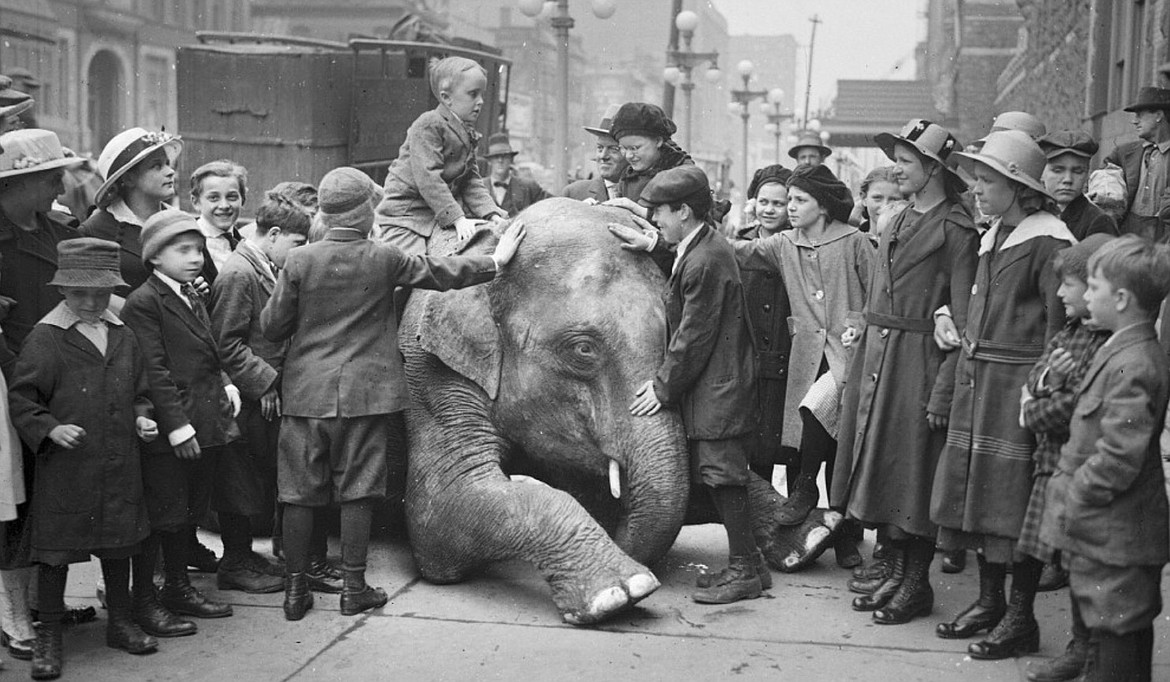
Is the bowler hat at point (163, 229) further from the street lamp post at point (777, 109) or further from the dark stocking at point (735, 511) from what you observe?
the street lamp post at point (777, 109)

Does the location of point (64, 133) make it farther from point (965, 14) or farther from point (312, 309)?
point (312, 309)

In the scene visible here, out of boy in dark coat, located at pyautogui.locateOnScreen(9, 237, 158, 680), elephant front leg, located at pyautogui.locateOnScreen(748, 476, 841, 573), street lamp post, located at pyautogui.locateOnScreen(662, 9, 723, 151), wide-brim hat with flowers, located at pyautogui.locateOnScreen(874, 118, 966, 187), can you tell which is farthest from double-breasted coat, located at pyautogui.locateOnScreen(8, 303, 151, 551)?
street lamp post, located at pyautogui.locateOnScreen(662, 9, 723, 151)

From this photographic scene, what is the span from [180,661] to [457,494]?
58.9 inches

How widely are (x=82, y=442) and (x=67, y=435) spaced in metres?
0.09

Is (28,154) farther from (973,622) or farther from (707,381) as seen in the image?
(973,622)

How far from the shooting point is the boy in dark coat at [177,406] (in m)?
5.52

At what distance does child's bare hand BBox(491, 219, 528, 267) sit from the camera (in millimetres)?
6441

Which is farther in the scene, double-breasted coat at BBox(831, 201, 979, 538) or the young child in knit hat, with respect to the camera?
the young child in knit hat

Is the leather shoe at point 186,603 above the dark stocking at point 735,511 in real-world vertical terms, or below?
below

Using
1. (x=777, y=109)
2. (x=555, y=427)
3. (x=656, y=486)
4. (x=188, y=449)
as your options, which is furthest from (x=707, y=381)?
(x=777, y=109)

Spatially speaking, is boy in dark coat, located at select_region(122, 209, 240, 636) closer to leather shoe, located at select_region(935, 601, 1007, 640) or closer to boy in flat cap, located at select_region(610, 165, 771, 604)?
boy in flat cap, located at select_region(610, 165, 771, 604)

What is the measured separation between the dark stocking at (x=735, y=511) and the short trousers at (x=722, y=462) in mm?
54

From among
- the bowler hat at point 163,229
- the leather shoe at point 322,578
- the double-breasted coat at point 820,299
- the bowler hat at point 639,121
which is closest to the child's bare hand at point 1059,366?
the double-breasted coat at point 820,299

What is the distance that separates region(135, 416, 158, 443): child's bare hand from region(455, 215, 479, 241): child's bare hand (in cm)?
199
